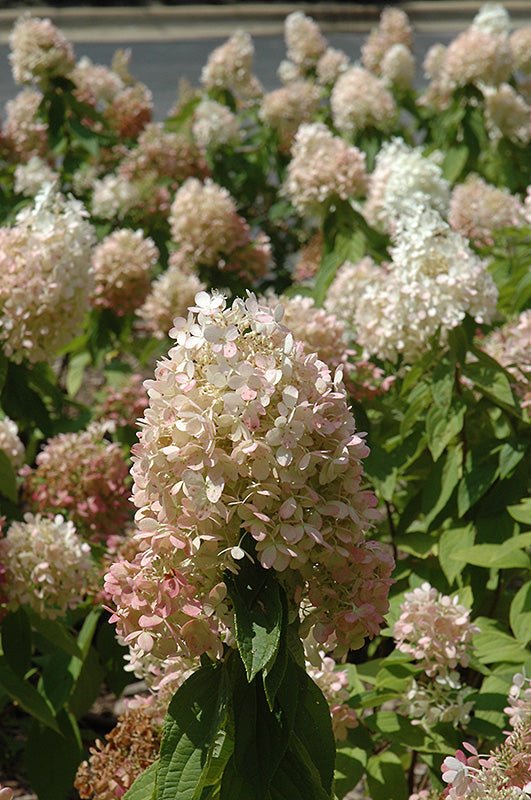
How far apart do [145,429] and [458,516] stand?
1286 millimetres

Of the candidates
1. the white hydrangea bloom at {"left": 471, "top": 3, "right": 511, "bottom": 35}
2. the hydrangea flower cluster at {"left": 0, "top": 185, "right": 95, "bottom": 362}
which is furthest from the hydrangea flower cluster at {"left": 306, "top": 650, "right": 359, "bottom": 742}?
the white hydrangea bloom at {"left": 471, "top": 3, "right": 511, "bottom": 35}

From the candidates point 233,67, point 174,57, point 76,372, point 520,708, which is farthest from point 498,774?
point 174,57

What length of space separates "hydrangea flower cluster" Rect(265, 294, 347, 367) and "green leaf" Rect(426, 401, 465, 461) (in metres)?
0.23


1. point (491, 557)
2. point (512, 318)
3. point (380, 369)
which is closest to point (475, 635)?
point (491, 557)

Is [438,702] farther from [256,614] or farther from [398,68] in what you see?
[398,68]

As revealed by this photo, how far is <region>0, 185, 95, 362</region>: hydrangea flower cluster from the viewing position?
8.36 ft

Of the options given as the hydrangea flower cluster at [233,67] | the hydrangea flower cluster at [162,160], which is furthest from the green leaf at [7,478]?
the hydrangea flower cluster at [233,67]

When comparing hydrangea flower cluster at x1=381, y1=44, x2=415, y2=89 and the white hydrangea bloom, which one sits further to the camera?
hydrangea flower cluster at x1=381, y1=44, x2=415, y2=89

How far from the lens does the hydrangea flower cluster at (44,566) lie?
2275mm

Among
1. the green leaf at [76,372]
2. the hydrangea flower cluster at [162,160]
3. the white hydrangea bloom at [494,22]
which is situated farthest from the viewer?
the white hydrangea bloom at [494,22]

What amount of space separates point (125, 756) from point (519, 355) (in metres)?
1.23

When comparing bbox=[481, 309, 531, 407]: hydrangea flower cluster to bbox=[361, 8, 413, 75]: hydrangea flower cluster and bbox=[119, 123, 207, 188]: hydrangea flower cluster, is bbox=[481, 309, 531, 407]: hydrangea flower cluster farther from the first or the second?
bbox=[361, 8, 413, 75]: hydrangea flower cluster

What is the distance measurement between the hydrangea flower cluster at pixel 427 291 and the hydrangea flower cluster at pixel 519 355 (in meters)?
0.08

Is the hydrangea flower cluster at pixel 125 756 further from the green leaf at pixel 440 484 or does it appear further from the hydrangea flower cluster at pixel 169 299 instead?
the hydrangea flower cluster at pixel 169 299
